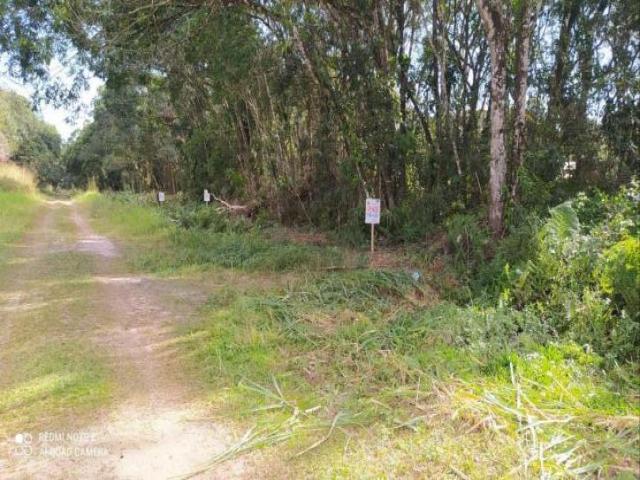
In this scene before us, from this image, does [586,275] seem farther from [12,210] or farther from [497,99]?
[12,210]

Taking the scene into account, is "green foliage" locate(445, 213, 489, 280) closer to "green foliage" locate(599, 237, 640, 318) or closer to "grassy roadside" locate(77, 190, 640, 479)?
"grassy roadside" locate(77, 190, 640, 479)

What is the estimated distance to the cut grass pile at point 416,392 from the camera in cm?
266

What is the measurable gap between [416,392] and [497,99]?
435cm

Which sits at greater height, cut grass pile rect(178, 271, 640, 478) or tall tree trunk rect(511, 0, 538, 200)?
tall tree trunk rect(511, 0, 538, 200)

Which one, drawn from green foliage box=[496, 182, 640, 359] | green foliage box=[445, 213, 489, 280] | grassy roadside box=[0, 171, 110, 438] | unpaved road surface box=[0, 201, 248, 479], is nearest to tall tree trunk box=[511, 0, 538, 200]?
green foliage box=[445, 213, 489, 280]

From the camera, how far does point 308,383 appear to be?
3639 millimetres

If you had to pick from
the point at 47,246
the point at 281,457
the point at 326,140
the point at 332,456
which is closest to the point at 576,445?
the point at 332,456

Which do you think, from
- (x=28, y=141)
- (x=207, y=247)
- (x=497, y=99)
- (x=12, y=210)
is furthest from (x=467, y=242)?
(x=28, y=141)

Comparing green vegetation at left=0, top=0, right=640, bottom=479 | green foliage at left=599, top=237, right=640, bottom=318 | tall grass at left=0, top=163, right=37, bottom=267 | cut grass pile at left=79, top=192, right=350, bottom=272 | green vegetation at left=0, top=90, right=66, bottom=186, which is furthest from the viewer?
green vegetation at left=0, top=90, right=66, bottom=186

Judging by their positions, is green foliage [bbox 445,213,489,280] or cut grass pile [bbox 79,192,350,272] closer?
green foliage [bbox 445,213,489,280]

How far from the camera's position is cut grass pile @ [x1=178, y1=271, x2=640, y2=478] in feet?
8.74

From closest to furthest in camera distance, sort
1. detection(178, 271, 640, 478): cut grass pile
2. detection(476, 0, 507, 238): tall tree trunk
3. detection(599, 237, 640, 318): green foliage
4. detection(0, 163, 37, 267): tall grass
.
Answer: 1. detection(178, 271, 640, 478): cut grass pile
2. detection(599, 237, 640, 318): green foliage
3. detection(476, 0, 507, 238): tall tree trunk
4. detection(0, 163, 37, 267): tall grass

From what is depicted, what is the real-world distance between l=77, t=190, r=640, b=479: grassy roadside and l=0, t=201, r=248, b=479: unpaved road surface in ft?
0.70

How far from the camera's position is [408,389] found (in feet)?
11.1
